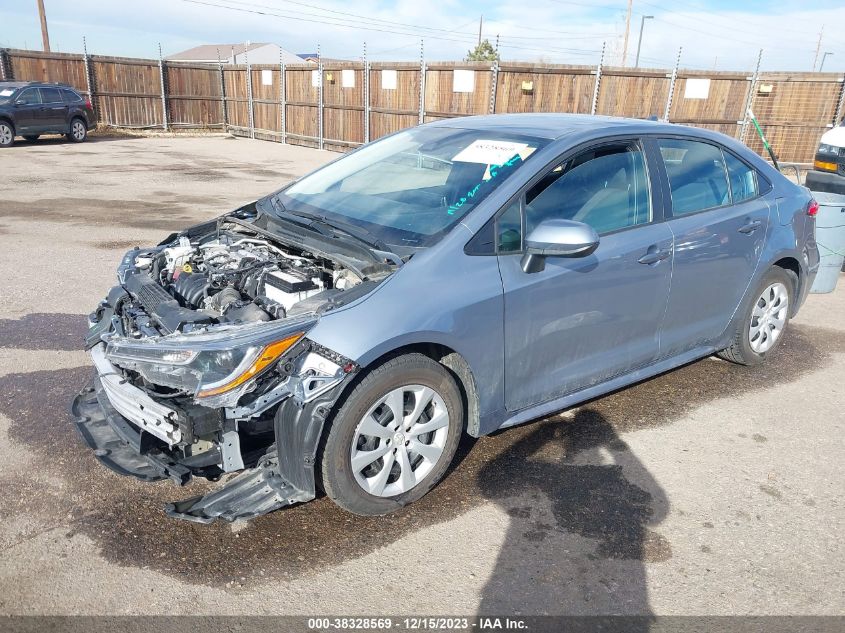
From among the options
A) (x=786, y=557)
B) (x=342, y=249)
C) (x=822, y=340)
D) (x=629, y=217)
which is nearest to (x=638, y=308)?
(x=629, y=217)

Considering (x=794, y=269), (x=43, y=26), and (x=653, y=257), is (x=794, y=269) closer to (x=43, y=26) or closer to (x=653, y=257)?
(x=653, y=257)

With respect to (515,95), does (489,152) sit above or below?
above

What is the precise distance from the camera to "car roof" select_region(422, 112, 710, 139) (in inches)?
148

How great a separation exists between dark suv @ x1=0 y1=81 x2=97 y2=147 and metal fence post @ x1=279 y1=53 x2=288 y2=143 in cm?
584

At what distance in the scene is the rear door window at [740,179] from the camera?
4.48m

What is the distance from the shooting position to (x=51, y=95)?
61.9ft

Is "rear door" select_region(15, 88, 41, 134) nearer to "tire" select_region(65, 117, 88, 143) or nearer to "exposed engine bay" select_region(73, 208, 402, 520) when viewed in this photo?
"tire" select_region(65, 117, 88, 143)

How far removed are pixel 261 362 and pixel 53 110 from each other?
19960 mm

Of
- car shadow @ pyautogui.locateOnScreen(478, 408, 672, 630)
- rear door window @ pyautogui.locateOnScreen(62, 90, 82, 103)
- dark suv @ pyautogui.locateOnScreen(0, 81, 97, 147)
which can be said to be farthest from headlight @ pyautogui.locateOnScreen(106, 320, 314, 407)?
rear door window @ pyautogui.locateOnScreen(62, 90, 82, 103)

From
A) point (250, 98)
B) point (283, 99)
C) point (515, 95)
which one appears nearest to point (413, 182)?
point (515, 95)

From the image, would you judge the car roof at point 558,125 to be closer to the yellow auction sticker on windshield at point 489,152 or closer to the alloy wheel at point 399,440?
the yellow auction sticker on windshield at point 489,152

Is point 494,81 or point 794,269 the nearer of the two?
point 794,269

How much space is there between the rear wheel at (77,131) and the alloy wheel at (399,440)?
20.7 m

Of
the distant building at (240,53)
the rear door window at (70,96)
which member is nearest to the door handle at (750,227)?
the rear door window at (70,96)
